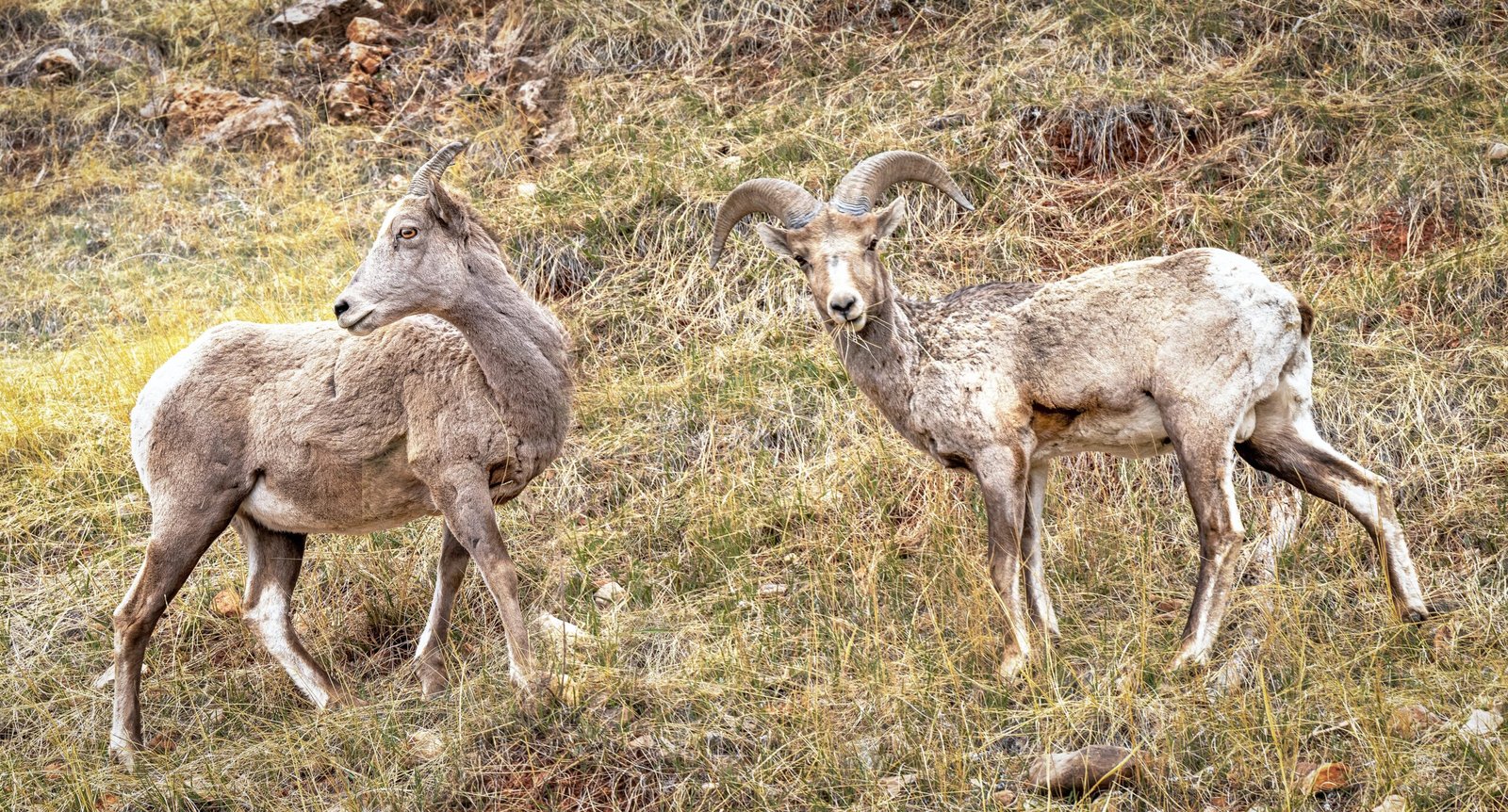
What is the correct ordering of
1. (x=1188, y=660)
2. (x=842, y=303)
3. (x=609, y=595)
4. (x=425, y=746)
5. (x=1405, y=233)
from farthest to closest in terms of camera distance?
(x=1405, y=233) < (x=609, y=595) < (x=842, y=303) < (x=425, y=746) < (x=1188, y=660)

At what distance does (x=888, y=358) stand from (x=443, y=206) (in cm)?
204

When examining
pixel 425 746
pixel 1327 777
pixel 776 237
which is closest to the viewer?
pixel 1327 777

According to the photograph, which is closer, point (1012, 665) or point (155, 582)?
point (1012, 665)

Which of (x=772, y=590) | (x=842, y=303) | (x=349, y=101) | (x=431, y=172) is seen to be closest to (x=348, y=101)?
(x=349, y=101)

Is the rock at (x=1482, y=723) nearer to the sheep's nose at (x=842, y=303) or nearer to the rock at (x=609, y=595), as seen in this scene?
the sheep's nose at (x=842, y=303)

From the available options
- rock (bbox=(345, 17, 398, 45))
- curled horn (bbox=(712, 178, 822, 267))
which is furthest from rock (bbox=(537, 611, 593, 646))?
rock (bbox=(345, 17, 398, 45))

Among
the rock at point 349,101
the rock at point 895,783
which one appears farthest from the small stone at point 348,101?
the rock at point 895,783

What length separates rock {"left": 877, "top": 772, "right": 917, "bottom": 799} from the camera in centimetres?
428

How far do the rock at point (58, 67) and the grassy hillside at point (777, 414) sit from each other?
0.33 m

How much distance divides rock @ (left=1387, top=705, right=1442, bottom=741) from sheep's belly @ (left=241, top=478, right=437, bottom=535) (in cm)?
387

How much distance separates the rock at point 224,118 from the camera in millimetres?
11102

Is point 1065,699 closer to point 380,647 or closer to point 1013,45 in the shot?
point 380,647

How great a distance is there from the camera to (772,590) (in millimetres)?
6078

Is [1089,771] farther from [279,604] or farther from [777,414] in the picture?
[279,604]
